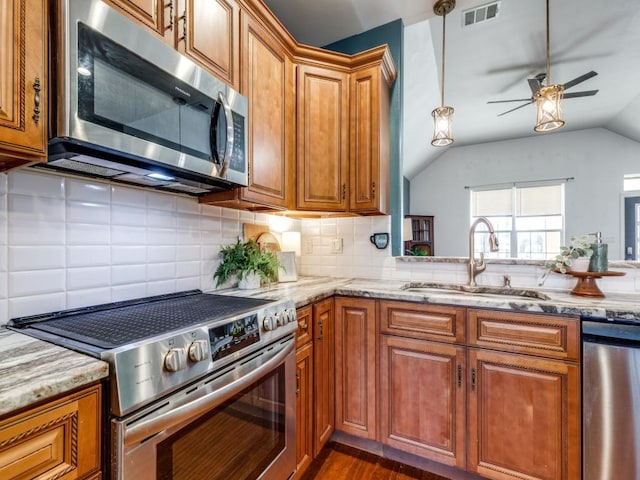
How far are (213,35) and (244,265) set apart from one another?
43.0 inches

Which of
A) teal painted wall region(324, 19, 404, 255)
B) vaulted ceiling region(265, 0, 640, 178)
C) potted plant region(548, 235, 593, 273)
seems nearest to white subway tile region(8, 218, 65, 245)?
teal painted wall region(324, 19, 404, 255)

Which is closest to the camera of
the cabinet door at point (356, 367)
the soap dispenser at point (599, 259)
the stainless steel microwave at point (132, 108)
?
the stainless steel microwave at point (132, 108)

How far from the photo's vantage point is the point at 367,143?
6.50 ft

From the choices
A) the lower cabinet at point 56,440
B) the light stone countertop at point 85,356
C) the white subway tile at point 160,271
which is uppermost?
the white subway tile at point 160,271

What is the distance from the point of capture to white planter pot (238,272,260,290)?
1.72 m

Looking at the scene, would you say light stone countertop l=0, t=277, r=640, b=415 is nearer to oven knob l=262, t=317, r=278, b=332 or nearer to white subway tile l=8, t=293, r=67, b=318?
white subway tile l=8, t=293, r=67, b=318

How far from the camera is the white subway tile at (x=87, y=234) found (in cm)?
112

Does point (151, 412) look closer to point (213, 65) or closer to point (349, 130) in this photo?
point (213, 65)

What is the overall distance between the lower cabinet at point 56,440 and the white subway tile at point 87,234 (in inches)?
28.1

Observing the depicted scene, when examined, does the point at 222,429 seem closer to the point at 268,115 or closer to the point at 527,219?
the point at 268,115

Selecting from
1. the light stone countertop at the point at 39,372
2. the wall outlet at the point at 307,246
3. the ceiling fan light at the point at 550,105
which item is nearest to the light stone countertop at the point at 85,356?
the light stone countertop at the point at 39,372

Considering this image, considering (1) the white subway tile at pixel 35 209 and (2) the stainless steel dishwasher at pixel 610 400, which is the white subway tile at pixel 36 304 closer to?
(1) the white subway tile at pixel 35 209

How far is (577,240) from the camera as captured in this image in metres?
1.60

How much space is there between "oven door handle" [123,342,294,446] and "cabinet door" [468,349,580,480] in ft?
3.29
